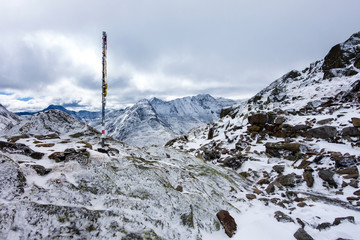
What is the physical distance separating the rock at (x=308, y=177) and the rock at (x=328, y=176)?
0.74 m

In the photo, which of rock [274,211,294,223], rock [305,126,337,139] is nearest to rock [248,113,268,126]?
rock [305,126,337,139]

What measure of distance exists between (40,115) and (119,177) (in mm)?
13088

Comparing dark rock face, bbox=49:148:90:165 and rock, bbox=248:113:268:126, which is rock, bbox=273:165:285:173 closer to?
rock, bbox=248:113:268:126

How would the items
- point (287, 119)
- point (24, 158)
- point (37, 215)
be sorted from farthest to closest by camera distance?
point (287, 119), point (24, 158), point (37, 215)

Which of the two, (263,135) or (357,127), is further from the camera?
(263,135)

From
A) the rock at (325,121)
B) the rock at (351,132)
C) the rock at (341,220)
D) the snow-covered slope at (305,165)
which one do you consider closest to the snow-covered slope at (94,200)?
the snow-covered slope at (305,165)

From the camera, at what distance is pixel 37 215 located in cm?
492

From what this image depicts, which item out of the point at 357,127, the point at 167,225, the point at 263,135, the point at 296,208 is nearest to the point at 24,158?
the point at 167,225

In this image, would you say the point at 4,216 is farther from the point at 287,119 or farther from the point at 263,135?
the point at 287,119

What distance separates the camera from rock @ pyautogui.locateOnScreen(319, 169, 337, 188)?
41.3 ft

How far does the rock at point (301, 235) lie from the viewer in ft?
22.8

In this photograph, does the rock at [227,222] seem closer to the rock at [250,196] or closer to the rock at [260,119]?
the rock at [250,196]

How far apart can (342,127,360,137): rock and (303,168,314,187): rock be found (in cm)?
809

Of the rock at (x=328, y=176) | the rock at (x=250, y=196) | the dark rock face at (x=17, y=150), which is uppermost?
the dark rock face at (x=17, y=150)
